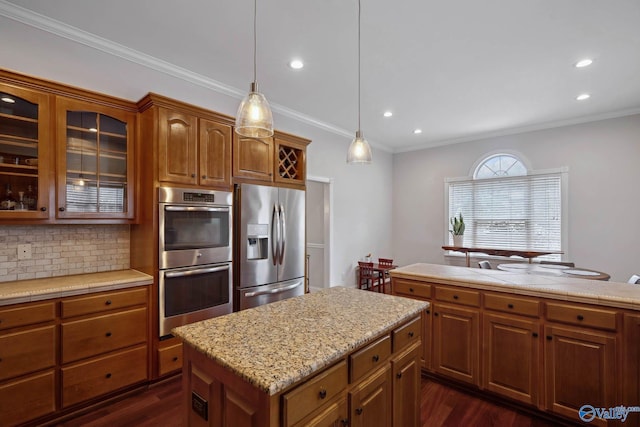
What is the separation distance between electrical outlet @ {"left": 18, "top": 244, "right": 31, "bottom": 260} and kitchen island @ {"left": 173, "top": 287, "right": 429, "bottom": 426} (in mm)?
1817

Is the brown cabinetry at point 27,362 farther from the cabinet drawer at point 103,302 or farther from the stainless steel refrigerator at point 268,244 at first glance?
the stainless steel refrigerator at point 268,244

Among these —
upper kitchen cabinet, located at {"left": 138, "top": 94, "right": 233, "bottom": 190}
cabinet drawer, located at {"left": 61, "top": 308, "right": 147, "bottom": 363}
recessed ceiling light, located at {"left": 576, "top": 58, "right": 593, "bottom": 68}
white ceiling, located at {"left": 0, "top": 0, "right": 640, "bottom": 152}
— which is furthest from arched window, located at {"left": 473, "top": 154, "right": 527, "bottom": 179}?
cabinet drawer, located at {"left": 61, "top": 308, "right": 147, "bottom": 363}

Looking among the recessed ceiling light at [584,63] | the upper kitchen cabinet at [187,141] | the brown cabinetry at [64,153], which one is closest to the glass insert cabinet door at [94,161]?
the brown cabinetry at [64,153]

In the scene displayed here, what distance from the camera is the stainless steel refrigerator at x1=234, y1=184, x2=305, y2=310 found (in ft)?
9.68

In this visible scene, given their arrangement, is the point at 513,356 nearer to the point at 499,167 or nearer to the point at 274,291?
the point at 274,291

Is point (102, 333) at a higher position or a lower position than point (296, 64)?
lower

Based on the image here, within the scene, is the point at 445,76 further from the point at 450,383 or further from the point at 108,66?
the point at 108,66

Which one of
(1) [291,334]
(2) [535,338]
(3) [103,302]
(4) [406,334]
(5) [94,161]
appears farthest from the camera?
(5) [94,161]

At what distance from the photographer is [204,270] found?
267cm

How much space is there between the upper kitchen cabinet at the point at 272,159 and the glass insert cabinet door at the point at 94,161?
37.2 inches

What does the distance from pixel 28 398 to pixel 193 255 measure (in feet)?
4.33

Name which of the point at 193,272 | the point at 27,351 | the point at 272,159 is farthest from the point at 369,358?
the point at 272,159

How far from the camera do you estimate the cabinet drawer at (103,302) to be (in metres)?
2.05

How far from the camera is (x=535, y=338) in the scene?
6.85ft
